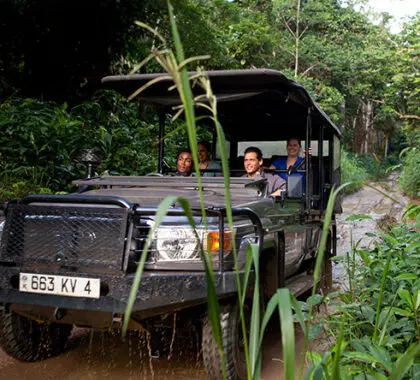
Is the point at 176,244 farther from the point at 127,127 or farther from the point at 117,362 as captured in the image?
the point at 127,127

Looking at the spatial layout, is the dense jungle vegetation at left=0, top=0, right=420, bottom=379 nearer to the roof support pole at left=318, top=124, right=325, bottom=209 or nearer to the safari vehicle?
the safari vehicle

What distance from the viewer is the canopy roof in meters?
4.27

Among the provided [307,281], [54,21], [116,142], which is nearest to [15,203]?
[307,281]

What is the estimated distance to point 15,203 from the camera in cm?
328

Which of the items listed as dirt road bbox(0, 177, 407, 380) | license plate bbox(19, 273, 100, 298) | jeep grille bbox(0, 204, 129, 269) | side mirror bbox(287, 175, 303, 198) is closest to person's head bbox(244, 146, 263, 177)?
side mirror bbox(287, 175, 303, 198)

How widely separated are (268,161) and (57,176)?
3.20 meters

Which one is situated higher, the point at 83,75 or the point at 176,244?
the point at 83,75

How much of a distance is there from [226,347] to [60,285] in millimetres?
1061

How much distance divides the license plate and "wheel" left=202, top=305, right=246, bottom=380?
2.43 feet

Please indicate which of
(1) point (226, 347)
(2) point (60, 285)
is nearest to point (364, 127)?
(1) point (226, 347)

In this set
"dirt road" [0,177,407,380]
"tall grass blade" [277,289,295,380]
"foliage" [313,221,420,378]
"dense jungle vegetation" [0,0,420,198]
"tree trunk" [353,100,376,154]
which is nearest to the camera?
"tall grass blade" [277,289,295,380]

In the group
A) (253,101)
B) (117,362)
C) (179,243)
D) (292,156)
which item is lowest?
(117,362)

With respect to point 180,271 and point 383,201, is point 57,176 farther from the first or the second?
point 383,201

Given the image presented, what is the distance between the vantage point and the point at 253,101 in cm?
550
